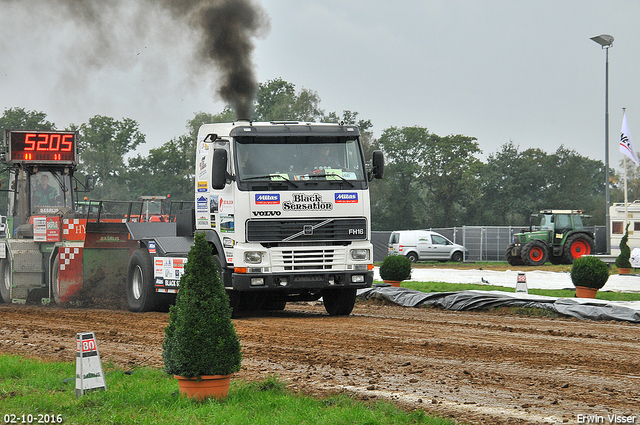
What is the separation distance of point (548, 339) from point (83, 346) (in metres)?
6.90

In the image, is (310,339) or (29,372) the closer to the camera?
(29,372)

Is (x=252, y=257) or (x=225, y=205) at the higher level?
(x=225, y=205)

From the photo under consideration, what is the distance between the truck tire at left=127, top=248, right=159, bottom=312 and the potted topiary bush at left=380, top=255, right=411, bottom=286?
325 inches

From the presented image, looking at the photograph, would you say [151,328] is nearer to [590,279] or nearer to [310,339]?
[310,339]

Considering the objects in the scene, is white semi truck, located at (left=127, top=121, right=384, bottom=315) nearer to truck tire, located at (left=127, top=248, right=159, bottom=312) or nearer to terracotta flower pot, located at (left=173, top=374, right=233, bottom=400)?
truck tire, located at (left=127, top=248, right=159, bottom=312)

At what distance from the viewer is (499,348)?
9977mm

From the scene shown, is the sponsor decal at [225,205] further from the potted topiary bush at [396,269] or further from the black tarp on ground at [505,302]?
the potted topiary bush at [396,269]

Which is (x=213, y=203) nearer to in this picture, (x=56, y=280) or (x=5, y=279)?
(x=56, y=280)

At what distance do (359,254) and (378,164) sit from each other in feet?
5.44

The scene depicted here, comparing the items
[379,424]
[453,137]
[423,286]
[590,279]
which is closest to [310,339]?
[379,424]

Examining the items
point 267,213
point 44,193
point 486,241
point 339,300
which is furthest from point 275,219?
point 486,241

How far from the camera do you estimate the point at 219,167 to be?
1278 cm

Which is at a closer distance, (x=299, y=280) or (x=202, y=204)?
(x=299, y=280)

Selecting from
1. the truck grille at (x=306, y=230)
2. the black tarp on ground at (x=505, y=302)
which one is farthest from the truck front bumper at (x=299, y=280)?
the black tarp on ground at (x=505, y=302)
